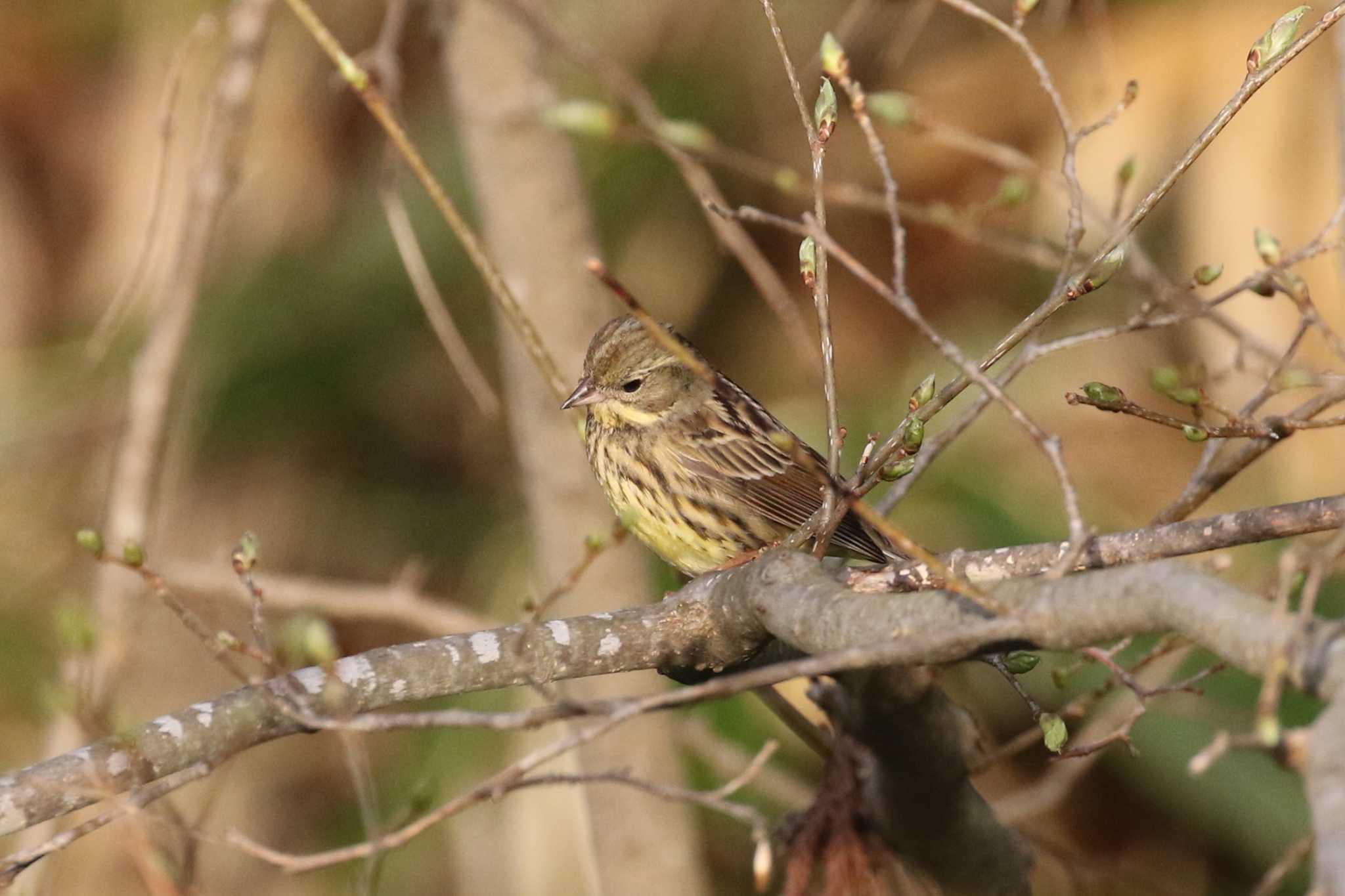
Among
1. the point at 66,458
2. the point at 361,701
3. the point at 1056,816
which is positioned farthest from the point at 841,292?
the point at 361,701

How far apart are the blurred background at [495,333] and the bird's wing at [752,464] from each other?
113 centimetres

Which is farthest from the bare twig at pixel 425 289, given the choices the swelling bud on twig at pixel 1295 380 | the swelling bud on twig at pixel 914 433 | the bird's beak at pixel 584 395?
the swelling bud on twig at pixel 1295 380

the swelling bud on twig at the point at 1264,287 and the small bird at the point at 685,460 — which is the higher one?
the small bird at the point at 685,460

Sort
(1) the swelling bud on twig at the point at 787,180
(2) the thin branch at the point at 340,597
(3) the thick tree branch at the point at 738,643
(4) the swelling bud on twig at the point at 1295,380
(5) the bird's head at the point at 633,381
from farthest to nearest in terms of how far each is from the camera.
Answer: (5) the bird's head at the point at 633,381
(2) the thin branch at the point at 340,597
(1) the swelling bud on twig at the point at 787,180
(4) the swelling bud on twig at the point at 1295,380
(3) the thick tree branch at the point at 738,643

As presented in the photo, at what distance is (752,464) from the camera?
5.00 meters

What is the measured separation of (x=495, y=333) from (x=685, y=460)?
2.57m

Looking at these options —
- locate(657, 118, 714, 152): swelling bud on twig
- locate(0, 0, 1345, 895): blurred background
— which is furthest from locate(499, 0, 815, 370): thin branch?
locate(0, 0, 1345, 895): blurred background

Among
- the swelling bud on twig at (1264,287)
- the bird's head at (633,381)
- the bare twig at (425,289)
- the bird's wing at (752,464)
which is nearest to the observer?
the swelling bud on twig at (1264,287)

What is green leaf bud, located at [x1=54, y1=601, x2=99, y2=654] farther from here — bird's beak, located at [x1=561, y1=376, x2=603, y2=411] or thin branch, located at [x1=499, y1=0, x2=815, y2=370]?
bird's beak, located at [x1=561, y1=376, x2=603, y2=411]

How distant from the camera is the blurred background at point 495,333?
6.32m

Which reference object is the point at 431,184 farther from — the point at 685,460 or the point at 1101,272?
the point at 685,460

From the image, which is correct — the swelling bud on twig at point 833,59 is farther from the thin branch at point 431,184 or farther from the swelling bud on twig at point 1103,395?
the thin branch at point 431,184

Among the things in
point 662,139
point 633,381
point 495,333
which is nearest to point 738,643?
point 662,139

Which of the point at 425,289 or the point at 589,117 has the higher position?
the point at 425,289
